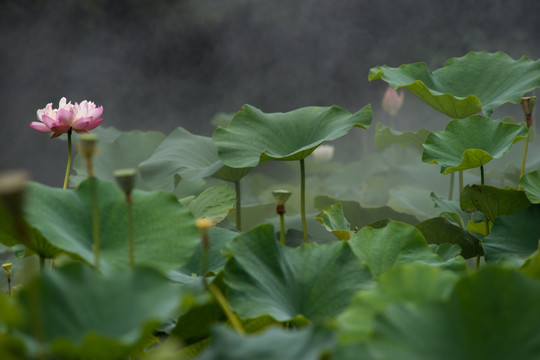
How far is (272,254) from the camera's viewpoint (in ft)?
1.64

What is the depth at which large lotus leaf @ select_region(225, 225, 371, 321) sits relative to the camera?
0.47 meters

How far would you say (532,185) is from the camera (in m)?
0.65

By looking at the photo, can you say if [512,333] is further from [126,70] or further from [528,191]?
[126,70]

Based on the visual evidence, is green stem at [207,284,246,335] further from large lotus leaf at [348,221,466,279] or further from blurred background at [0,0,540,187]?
blurred background at [0,0,540,187]

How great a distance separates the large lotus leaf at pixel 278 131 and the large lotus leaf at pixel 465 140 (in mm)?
85

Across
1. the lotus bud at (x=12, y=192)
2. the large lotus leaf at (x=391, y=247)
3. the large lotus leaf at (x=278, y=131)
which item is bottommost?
the large lotus leaf at (x=391, y=247)

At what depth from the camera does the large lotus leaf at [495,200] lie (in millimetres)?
686

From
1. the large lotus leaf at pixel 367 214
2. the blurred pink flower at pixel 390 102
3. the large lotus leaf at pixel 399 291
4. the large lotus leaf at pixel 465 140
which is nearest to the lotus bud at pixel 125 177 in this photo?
the large lotus leaf at pixel 399 291

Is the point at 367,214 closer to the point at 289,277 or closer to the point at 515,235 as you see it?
the point at 515,235

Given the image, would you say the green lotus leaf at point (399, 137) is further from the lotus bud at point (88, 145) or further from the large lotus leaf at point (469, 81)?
the lotus bud at point (88, 145)

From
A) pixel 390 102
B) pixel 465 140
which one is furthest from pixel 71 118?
pixel 390 102

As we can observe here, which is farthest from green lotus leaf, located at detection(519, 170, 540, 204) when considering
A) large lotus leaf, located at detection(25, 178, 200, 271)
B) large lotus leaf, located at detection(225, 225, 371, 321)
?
large lotus leaf, located at detection(25, 178, 200, 271)

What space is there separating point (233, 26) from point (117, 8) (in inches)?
26.2

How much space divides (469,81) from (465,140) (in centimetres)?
22
